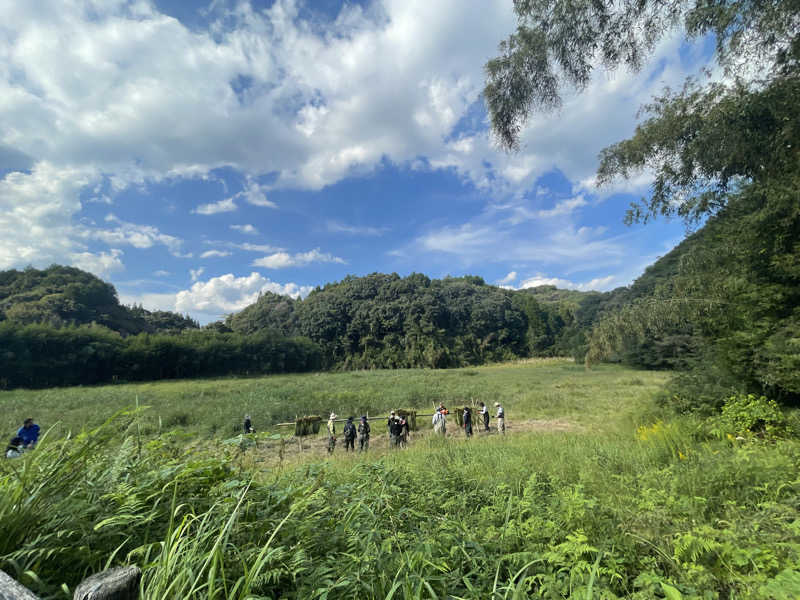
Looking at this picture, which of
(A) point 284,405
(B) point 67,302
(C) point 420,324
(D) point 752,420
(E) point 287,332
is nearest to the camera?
(D) point 752,420

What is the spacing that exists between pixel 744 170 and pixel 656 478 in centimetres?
648

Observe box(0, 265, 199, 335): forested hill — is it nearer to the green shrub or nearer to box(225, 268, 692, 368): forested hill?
A: box(225, 268, 692, 368): forested hill

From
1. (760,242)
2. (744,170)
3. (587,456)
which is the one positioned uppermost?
(744,170)

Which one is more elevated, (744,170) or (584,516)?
(744,170)

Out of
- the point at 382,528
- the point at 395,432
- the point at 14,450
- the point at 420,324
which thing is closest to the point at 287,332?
the point at 420,324

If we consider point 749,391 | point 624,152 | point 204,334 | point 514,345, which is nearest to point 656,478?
point 749,391

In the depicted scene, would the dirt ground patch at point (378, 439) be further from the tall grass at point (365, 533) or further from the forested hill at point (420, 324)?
the forested hill at point (420, 324)

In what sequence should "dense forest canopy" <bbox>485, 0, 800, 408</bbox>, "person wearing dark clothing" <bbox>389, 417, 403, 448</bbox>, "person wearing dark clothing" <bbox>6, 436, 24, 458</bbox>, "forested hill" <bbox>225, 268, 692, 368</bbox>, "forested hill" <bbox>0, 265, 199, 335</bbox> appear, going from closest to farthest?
1. "person wearing dark clothing" <bbox>6, 436, 24, 458</bbox>
2. "dense forest canopy" <bbox>485, 0, 800, 408</bbox>
3. "person wearing dark clothing" <bbox>389, 417, 403, 448</bbox>
4. "forested hill" <bbox>0, 265, 199, 335</bbox>
5. "forested hill" <bbox>225, 268, 692, 368</bbox>

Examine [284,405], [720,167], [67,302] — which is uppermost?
[67,302]

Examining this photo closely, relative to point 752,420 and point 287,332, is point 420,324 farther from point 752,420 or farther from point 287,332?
point 752,420

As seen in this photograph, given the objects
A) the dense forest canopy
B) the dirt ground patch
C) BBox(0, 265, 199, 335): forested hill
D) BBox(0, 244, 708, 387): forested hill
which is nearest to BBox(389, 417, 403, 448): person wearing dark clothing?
the dirt ground patch

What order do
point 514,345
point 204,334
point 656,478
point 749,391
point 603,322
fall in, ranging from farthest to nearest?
point 514,345 → point 204,334 → point 603,322 → point 749,391 → point 656,478

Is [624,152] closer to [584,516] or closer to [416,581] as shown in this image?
[584,516]

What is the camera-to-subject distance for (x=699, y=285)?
7578mm
